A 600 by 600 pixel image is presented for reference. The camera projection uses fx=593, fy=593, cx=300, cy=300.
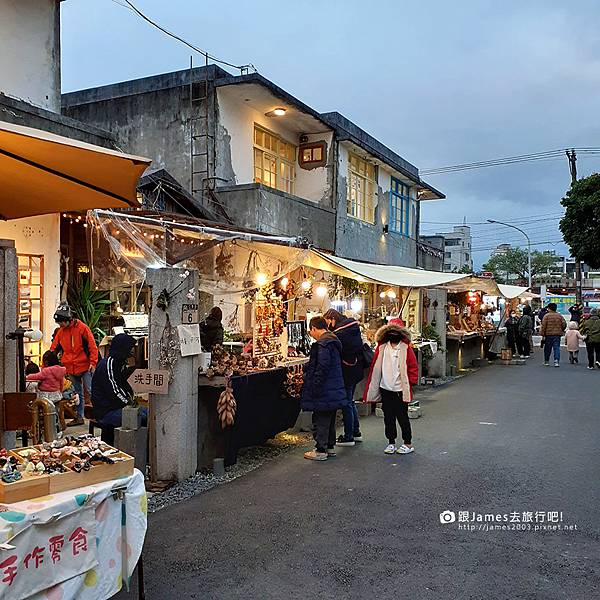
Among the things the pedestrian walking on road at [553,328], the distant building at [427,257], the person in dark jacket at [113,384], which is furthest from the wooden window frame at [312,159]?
the person in dark jacket at [113,384]

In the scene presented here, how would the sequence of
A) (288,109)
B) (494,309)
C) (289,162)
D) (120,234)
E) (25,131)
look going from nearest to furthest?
(25,131) → (120,234) → (288,109) → (289,162) → (494,309)

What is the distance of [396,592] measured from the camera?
4.13 metres

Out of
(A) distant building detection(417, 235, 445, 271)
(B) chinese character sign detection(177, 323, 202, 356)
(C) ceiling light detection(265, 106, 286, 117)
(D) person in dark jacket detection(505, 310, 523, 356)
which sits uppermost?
(C) ceiling light detection(265, 106, 286, 117)

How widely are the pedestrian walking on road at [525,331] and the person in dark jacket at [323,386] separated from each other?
15175 mm

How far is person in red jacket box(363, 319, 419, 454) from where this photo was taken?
24.9 feet

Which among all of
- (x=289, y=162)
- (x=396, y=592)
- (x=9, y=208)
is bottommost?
(x=396, y=592)

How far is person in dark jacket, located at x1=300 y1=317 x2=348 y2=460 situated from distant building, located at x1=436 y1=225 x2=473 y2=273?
76.3 m

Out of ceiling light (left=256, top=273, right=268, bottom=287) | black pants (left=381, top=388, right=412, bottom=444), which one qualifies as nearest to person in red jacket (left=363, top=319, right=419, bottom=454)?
black pants (left=381, top=388, right=412, bottom=444)

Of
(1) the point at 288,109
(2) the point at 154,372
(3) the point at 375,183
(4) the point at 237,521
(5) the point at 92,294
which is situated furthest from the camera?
(3) the point at 375,183

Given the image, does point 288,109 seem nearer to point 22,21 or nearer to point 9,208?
point 22,21

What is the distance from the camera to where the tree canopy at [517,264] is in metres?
65.3

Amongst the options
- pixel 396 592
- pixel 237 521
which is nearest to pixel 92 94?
pixel 237 521

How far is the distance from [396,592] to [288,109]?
42.5 feet

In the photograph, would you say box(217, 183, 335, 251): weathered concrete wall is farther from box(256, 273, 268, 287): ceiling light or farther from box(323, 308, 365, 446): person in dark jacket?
box(323, 308, 365, 446): person in dark jacket
